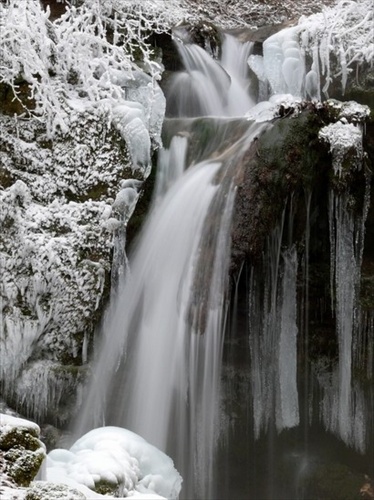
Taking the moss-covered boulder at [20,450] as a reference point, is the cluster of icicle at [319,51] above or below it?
above

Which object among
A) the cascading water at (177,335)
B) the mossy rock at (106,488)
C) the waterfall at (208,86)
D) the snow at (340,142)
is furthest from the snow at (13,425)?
the waterfall at (208,86)

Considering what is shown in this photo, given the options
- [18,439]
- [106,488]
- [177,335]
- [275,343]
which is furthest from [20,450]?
[275,343]

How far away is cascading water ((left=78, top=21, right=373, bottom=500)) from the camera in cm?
539

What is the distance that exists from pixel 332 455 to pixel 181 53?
539 cm

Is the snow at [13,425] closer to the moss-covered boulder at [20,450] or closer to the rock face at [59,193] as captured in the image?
the moss-covered boulder at [20,450]

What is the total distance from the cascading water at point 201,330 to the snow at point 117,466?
1.32 m

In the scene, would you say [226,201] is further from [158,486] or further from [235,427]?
[158,486]

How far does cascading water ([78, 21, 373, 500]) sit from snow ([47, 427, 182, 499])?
1.32 meters

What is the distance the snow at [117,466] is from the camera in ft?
11.2

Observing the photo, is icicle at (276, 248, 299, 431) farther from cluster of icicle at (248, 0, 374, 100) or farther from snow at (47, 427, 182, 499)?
cluster of icicle at (248, 0, 374, 100)

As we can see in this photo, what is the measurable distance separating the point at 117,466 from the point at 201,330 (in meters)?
1.96

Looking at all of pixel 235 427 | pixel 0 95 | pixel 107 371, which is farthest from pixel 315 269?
pixel 0 95

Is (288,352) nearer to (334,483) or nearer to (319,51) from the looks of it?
(334,483)

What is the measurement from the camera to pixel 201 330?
5.37 meters
